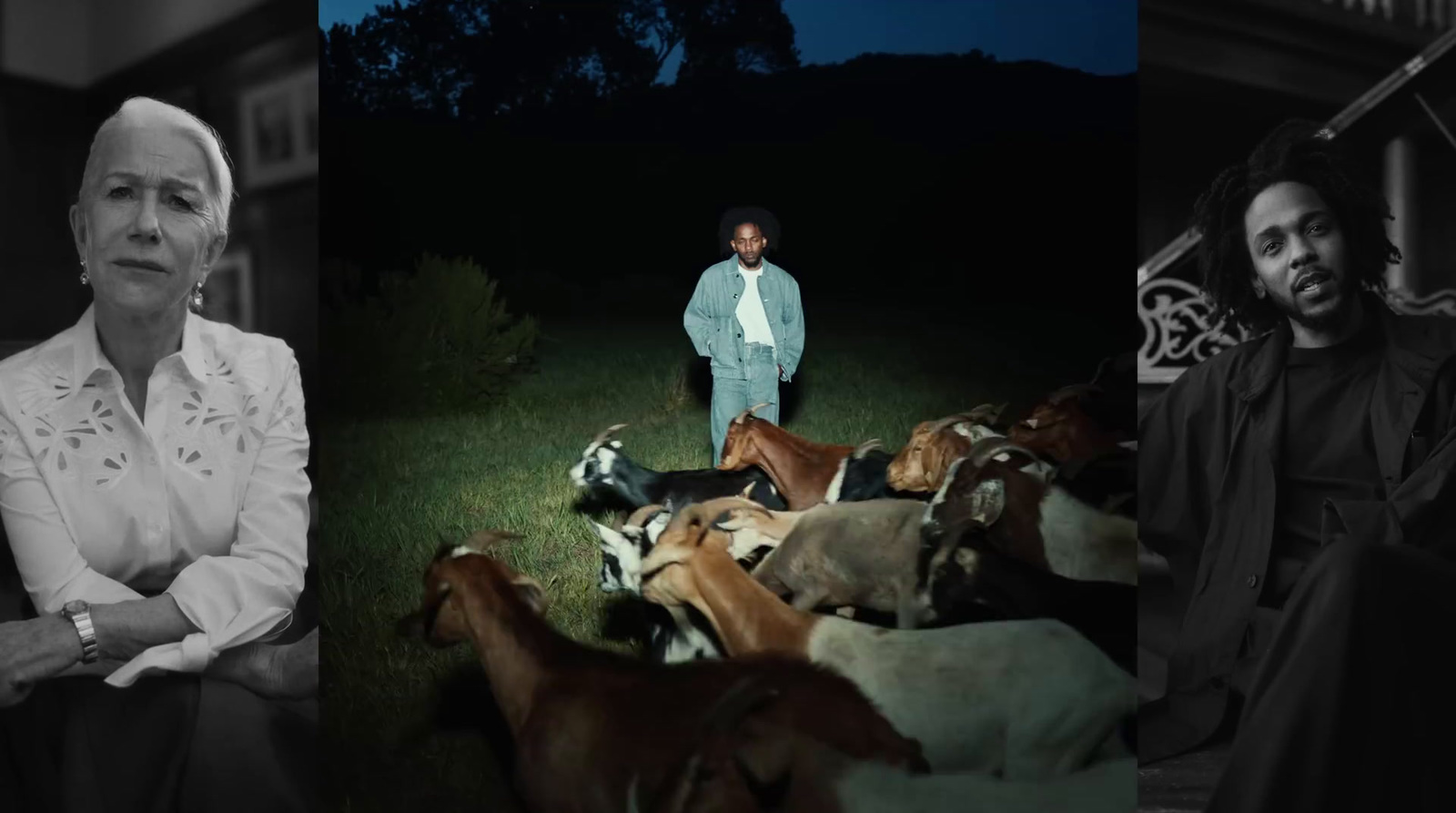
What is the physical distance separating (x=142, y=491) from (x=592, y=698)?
1645mm

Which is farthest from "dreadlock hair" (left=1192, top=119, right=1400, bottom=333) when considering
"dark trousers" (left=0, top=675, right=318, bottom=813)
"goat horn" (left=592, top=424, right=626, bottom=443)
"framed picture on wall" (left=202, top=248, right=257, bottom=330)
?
"dark trousers" (left=0, top=675, right=318, bottom=813)

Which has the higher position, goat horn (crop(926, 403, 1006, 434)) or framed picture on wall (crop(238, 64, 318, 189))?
framed picture on wall (crop(238, 64, 318, 189))

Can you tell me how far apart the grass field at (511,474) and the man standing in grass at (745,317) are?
0.45 feet

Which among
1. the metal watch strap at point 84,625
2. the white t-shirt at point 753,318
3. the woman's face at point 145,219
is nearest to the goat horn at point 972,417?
the white t-shirt at point 753,318

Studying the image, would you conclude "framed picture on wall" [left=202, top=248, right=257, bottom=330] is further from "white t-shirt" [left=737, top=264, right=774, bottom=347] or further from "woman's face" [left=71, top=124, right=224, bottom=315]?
"white t-shirt" [left=737, top=264, right=774, bottom=347]

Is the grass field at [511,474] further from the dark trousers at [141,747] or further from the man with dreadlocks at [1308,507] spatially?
the man with dreadlocks at [1308,507]

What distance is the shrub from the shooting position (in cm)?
450

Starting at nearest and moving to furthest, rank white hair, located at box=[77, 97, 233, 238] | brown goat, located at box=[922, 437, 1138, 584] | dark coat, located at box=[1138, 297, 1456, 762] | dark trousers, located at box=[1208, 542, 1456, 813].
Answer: dark trousers, located at box=[1208, 542, 1456, 813] < dark coat, located at box=[1138, 297, 1456, 762] < white hair, located at box=[77, 97, 233, 238] < brown goat, located at box=[922, 437, 1138, 584]

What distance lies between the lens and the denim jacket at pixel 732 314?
4.51 meters

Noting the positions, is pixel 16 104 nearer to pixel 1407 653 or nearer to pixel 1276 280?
pixel 1276 280

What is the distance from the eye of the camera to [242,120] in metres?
4.07

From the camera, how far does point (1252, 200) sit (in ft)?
13.3

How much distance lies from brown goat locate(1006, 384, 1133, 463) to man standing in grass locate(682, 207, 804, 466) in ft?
2.99

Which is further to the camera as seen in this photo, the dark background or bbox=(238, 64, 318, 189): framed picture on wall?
the dark background
